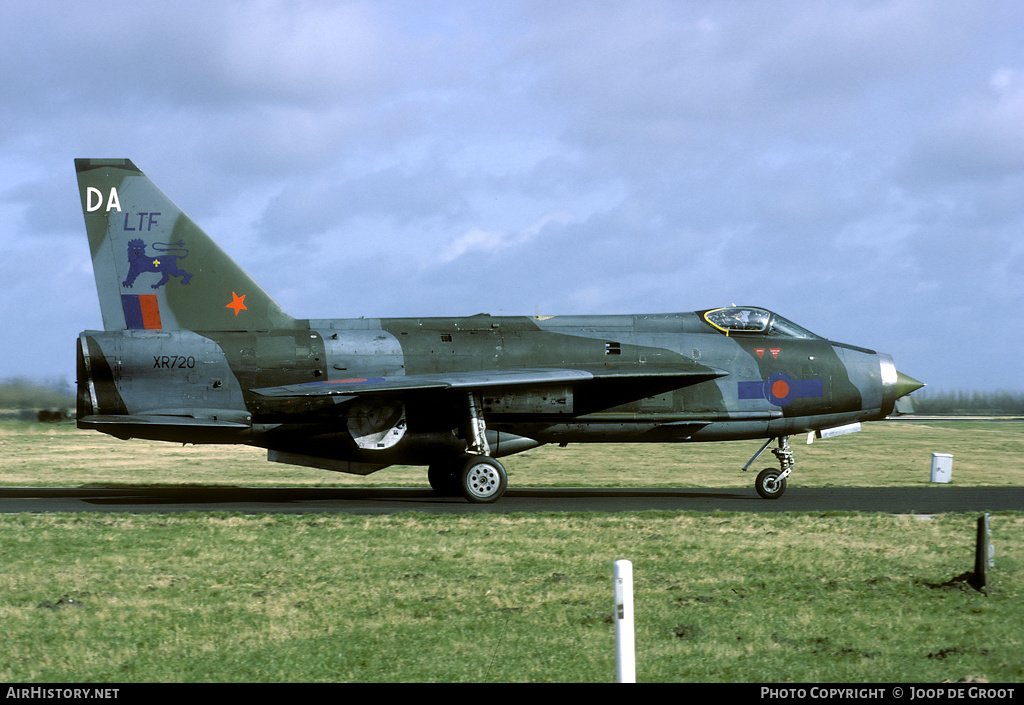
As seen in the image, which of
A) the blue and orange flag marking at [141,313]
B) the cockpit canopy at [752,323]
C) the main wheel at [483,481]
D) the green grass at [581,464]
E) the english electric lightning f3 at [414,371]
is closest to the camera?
the main wheel at [483,481]

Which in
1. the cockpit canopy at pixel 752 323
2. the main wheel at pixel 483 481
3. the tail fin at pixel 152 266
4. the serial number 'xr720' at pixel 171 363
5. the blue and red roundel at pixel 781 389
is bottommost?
the main wheel at pixel 483 481

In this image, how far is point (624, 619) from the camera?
620 centimetres

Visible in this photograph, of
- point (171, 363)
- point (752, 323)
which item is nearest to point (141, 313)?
point (171, 363)

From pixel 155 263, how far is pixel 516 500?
326 inches

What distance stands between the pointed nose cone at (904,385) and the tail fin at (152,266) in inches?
471

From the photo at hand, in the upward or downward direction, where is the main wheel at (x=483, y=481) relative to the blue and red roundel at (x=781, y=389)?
downward

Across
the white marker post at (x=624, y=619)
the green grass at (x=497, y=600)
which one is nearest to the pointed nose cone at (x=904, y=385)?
the green grass at (x=497, y=600)

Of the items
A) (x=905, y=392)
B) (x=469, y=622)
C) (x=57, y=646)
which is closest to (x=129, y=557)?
(x=57, y=646)

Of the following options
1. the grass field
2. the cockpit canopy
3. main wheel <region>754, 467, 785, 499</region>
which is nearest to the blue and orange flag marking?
the grass field

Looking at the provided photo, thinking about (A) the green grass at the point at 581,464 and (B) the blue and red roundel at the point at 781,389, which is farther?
(A) the green grass at the point at 581,464

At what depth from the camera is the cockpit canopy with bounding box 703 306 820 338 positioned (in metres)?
20.6

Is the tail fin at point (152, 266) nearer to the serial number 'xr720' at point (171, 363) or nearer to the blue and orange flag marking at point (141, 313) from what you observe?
the blue and orange flag marking at point (141, 313)

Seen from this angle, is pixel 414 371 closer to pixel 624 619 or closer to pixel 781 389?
pixel 781 389

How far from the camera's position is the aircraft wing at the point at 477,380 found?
17734mm
